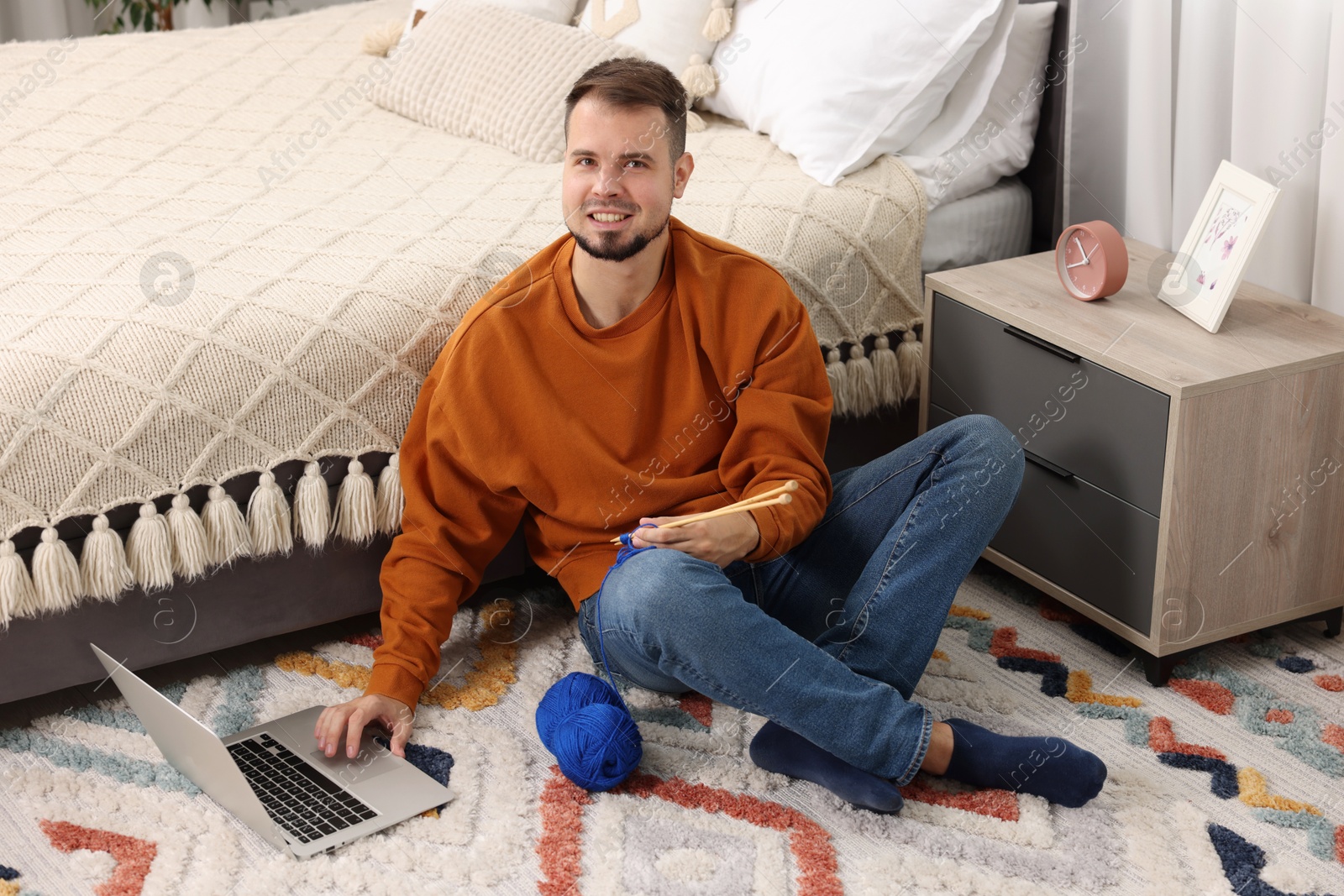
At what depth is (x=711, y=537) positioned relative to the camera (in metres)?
1.31

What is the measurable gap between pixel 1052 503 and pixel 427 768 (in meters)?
0.87

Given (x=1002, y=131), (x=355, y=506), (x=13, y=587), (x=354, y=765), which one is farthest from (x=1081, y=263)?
(x=13, y=587)

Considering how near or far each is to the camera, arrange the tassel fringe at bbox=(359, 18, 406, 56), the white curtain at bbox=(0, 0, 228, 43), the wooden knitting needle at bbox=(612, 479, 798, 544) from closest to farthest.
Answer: the wooden knitting needle at bbox=(612, 479, 798, 544) → the tassel fringe at bbox=(359, 18, 406, 56) → the white curtain at bbox=(0, 0, 228, 43)

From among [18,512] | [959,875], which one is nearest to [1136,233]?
[959,875]

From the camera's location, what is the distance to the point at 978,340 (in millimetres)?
1704

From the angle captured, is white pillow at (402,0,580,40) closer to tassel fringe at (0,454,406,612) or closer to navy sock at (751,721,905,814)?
tassel fringe at (0,454,406,612)

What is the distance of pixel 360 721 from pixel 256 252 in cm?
64

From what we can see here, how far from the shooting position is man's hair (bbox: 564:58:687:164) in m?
1.35

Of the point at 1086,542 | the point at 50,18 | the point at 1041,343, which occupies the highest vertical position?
the point at 50,18

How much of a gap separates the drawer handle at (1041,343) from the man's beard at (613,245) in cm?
54

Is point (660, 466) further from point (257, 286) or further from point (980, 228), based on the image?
point (980, 228)

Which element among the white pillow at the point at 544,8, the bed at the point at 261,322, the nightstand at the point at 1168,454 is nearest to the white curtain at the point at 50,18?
the bed at the point at 261,322

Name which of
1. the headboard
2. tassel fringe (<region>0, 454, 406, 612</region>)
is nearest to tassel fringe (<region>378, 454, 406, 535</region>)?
tassel fringe (<region>0, 454, 406, 612</region>)

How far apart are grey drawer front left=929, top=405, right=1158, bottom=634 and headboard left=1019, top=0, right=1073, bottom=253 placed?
0.58 metres
